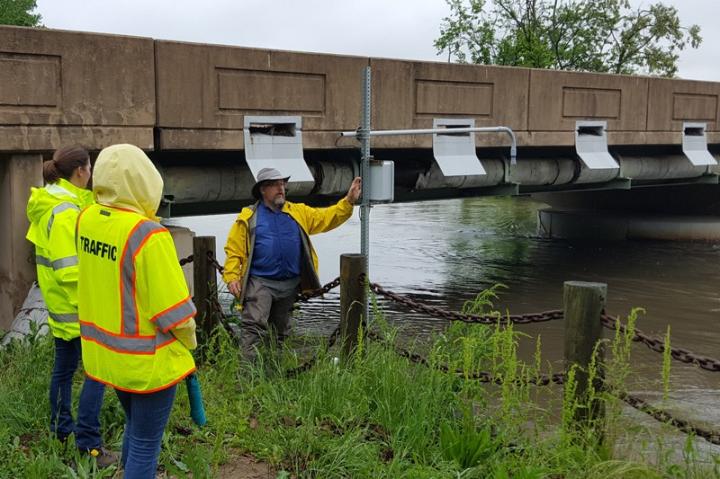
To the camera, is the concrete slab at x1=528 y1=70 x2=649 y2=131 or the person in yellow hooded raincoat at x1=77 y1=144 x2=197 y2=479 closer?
the person in yellow hooded raincoat at x1=77 y1=144 x2=197 y2=479

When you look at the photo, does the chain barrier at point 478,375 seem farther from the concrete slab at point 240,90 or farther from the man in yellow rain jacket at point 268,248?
the concrete slab at point 240,90

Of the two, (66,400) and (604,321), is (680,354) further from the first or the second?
(66,400)

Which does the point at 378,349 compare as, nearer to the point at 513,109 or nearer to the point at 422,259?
the point at 513,109

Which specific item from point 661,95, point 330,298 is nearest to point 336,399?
point 330,298

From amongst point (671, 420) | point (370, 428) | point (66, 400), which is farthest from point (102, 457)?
point (671, 420)

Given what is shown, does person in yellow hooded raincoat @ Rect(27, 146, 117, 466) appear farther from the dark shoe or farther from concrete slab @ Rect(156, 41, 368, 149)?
concrete slab @ Rect(156, 41, 368, 149)

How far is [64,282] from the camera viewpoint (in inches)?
165

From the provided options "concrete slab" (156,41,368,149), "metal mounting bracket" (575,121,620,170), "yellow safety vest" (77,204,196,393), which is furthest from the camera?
"metal mounting bracket" (575,121,620,170)

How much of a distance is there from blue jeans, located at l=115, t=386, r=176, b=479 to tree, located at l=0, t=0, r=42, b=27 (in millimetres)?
48184

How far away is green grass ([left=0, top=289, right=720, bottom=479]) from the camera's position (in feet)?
13.5

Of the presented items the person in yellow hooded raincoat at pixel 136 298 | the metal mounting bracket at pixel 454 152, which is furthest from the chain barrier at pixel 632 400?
the metal mounting bracket at pixel 454 152

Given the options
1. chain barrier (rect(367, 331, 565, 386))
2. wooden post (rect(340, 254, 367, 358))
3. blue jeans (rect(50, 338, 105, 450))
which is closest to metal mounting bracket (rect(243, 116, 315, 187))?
wooden post (rect(340, 254, 367, 358))

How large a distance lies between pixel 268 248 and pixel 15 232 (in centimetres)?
261

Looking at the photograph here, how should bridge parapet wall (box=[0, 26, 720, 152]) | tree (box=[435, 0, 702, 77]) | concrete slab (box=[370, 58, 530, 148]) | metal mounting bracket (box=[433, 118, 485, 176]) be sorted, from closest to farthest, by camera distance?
bridge parapet wall (box=[0, 26, 720, 152])
concrete slab (box=[370, 58, 530, 148])
metal mounting bracket (box=[433, 118, 485, 176])
tree (box=[435, 0, 702, 77])
